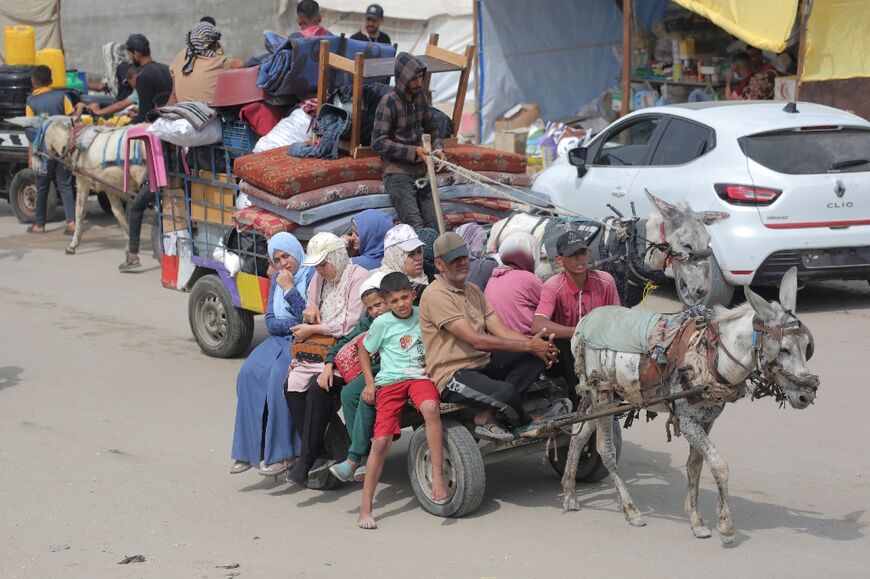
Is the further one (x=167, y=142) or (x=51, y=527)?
(x=167, y=142)

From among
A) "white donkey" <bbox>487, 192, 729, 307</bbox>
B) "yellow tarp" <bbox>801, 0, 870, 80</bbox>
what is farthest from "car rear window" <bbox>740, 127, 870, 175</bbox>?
"yellow tarp" <bbox>801, 0, 870, 80</bbox>

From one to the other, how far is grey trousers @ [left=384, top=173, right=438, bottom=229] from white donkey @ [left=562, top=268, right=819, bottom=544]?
2585 mm

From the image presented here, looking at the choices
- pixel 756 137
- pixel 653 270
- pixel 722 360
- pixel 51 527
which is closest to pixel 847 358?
pixel 756 137

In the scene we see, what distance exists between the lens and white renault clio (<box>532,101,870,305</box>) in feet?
33.4

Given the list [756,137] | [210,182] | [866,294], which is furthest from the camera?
[866,294]

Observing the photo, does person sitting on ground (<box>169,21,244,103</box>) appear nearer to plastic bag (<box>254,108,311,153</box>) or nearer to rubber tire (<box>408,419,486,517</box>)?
plastic bag (<box>254,108,311,153</box>)

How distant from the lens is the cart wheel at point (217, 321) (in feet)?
31.6

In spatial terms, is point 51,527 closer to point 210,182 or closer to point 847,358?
point 210,182

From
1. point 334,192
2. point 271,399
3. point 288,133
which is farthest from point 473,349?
point 288,133

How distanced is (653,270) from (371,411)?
177cm

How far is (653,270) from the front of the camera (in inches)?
264

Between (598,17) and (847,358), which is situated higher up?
(598,17)

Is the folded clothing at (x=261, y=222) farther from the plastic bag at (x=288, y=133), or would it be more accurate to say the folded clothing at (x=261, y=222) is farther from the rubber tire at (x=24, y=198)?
the rubber tire at (x=24, y=198)

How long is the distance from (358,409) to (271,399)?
67 centimetres
